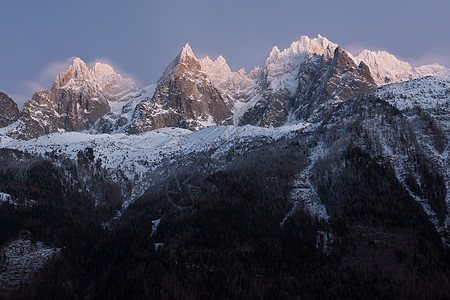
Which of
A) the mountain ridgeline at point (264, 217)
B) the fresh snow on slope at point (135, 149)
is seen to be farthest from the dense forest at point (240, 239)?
the fresh snow on slope at point (135, 149)

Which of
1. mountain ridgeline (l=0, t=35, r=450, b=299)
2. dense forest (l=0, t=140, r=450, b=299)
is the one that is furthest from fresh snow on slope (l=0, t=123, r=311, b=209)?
dense forest (l=0, t=140, r=450, b=299)

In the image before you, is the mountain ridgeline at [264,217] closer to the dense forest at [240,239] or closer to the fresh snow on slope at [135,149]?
the dense forest at [240,239]

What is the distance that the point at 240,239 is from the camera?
8238 centimetres

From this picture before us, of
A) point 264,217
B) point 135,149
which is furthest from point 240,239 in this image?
point 135,149

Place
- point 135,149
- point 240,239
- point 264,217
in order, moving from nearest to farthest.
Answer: point 240,239, point 264,217, point 135,149

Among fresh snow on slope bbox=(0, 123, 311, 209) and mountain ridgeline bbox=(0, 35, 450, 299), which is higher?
fresh snow on slope bbox=(0, 123, 311, 209)

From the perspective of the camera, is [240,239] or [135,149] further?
[135,149]

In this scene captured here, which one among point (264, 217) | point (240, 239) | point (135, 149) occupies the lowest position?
point (240, 239)

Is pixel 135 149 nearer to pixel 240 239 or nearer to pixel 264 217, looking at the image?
pixel 264 217

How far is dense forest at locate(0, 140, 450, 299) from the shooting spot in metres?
60.9

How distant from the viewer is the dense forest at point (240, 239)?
60.9 meters

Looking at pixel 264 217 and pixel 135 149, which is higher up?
pixel 135 149

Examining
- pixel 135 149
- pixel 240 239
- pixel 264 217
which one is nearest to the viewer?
pixel 240 239

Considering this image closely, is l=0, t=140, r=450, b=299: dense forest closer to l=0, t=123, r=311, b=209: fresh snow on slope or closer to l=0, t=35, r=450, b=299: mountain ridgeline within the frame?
l=0, t=35, r=450, b=299: mountain ridgeline
